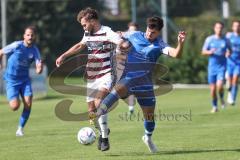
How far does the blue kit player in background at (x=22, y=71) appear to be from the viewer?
52.5 feet

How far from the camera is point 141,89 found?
1238 centimetres

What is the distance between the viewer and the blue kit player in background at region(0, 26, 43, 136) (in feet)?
52.5

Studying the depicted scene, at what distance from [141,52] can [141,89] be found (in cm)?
61

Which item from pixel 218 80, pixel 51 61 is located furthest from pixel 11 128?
pixel 51 61

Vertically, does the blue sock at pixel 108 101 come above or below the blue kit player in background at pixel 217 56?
above

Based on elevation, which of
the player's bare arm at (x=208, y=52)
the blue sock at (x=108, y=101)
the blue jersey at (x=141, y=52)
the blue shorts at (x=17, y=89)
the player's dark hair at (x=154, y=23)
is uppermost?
the player's dark hair at (x=154, y=23)

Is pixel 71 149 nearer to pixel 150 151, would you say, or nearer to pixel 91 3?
pixel 150 151

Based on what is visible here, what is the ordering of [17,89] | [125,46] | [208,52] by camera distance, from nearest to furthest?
[125,46] → [17,89] → [208,52]

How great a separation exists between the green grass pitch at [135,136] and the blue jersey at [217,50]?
1284mm

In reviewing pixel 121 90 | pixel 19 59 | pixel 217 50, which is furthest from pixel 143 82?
pixel 217 50

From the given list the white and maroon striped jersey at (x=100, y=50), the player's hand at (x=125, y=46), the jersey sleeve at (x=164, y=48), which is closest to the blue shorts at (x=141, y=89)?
the white and maroon striped jersey at (x=100, y=50)

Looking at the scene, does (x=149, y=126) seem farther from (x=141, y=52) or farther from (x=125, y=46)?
(x=125, y=46)

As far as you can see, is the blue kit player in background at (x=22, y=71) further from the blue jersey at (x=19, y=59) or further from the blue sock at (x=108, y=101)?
the blue sock at (x=108, y=101)

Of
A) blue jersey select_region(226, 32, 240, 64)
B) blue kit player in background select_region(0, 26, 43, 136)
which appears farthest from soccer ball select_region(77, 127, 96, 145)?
blue jersey select_region(226, 32, 240, 64)
